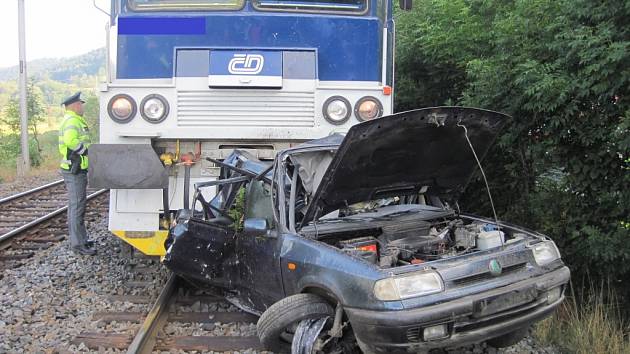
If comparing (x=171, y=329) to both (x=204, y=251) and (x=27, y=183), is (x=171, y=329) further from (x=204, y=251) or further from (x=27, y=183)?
(x=27, y=183)

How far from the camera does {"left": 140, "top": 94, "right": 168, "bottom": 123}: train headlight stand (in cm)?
592

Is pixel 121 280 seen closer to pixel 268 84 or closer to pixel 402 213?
pixel 268 84

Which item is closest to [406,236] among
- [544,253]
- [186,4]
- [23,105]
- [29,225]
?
[544,253]

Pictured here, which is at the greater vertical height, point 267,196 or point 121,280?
point 267,196

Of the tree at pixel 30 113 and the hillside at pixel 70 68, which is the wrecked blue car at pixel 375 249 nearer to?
the tree at pixel 30 113

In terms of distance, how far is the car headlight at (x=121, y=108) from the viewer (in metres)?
5.89

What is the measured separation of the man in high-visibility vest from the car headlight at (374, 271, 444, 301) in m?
5.05

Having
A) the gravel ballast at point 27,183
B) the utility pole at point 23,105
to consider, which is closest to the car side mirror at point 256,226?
the gravel ballast at point 27,183

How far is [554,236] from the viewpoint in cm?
585

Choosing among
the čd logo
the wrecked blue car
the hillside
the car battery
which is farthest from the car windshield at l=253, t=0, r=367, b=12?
the hillside

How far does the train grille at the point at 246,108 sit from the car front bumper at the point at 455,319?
2.83m

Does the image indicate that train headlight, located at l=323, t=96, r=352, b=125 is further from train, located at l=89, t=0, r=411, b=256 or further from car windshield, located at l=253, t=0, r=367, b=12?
car windshield, located at l=253, t=0, r=367, b=12

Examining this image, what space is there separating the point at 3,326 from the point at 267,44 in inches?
142

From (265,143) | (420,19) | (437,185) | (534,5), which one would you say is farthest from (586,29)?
(420,19)
